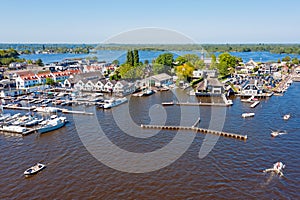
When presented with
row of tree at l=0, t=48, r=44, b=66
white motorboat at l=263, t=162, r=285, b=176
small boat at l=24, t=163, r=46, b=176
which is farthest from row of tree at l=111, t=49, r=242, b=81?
row of tree at l=0, t=48, r=44, b=66

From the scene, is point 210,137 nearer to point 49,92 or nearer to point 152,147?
point 152,147

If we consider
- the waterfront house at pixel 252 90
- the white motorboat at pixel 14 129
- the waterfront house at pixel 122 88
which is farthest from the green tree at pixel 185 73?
the white motorboat at pixel 14 129

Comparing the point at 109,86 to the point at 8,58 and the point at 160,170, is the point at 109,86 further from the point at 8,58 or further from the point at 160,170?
the point at 8,58

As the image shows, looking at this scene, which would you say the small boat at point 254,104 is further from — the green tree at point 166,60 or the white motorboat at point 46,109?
the green tree at point 166,60

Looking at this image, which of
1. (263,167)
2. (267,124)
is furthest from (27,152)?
(267,124)

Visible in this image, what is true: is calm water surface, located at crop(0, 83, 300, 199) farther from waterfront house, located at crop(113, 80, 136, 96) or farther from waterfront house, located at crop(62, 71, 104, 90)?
waterfront house, located at crop(62, 71, 104, 90)

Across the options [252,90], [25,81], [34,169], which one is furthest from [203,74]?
[34,169]
